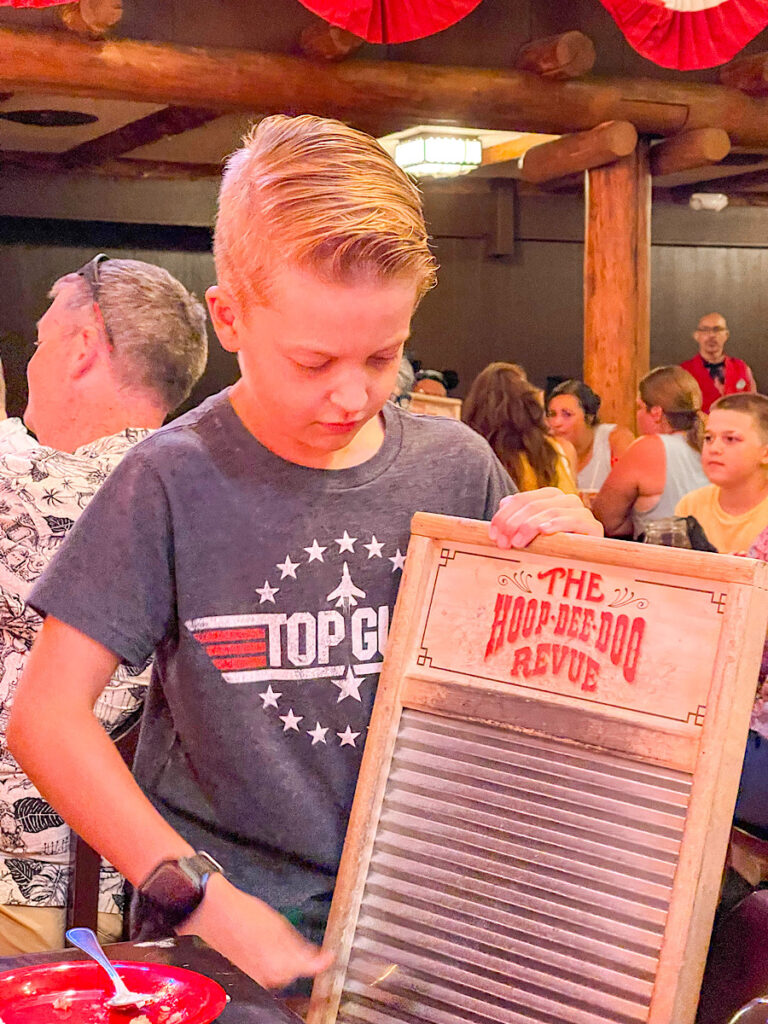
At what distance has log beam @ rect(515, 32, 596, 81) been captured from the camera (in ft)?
25.1

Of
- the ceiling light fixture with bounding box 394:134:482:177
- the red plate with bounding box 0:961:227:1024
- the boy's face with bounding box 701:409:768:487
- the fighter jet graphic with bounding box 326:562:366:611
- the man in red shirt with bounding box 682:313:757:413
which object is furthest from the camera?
the man in red shirt with bounding box 682:313:757:413

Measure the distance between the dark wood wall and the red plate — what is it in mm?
10781

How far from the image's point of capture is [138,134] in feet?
32.7

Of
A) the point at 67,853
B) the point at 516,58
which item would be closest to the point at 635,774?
the point at 67,853

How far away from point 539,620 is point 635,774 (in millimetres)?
222

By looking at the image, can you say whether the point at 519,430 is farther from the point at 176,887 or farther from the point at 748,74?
the point at 176,887

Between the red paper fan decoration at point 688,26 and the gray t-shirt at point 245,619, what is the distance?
564 cm

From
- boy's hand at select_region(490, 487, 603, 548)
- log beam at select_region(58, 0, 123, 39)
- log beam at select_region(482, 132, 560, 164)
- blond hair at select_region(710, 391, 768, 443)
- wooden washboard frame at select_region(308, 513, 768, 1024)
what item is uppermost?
log beam at select_region(482, 132, 560, 164)

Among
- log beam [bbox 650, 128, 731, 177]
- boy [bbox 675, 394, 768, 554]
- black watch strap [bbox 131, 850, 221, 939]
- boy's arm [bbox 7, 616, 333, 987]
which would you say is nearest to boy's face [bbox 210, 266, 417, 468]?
boy's arm [bbox 7, 616, 333, 987]

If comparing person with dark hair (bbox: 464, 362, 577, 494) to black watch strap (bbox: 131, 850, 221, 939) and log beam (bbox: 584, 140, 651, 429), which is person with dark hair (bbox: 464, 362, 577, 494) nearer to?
log beam (bbox: 584, 140, 651, 429)

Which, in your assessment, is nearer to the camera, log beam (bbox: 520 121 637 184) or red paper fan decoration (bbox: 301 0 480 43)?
red paper fan decoration (bbox: 301 0 480 43)

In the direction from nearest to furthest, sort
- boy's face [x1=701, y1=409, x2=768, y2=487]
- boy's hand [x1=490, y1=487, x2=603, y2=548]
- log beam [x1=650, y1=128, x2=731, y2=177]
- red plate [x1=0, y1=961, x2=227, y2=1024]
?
1. red plate [x1=0, y1=961, x2=227, y2=1024]
2. boy's hand [x1=490, y1=487, x2=603, y2=548]
3. boy's face [x1=701, y1=409, x2=768, y2=487]
4. log beam [x1=650, y1=128, x2=731, y2=177]

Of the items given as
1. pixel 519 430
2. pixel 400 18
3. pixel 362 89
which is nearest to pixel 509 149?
pixel 362 89

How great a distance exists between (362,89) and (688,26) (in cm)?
187
